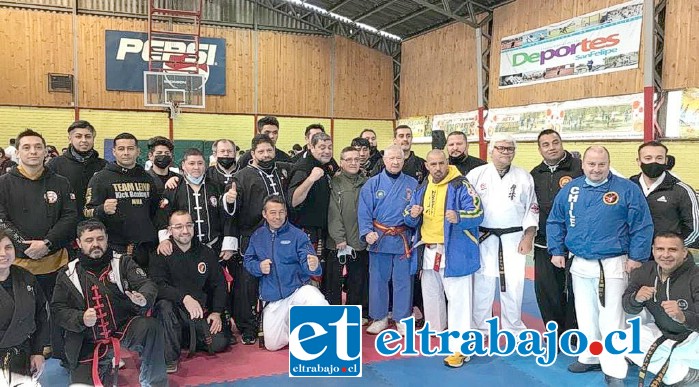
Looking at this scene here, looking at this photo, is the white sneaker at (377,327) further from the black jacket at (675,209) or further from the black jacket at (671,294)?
the black jacket at (675,209)

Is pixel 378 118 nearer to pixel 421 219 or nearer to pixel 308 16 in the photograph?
pixel 308 16

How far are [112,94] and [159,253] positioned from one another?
A: 42.1ft

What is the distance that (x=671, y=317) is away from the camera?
3504 millimetres

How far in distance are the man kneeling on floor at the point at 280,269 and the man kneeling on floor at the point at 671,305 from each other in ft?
8.28

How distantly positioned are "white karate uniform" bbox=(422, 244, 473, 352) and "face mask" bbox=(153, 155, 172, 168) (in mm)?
2631

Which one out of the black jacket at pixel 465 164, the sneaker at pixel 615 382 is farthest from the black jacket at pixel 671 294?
the black jacket at pixel 465 164

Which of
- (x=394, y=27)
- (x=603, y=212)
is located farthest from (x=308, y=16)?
(x=603, y=212)

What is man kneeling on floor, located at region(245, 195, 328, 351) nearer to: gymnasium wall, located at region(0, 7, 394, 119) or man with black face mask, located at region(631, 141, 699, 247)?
man with black face mask, located at region(631, 141, 699, 247)

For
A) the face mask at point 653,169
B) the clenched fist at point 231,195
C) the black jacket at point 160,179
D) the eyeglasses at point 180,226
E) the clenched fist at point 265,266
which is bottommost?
the clenched fist at point 265,266

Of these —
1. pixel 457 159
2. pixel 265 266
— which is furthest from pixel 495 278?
pixel 265 266

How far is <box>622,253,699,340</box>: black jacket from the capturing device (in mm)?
3477

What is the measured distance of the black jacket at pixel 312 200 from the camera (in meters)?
5.21

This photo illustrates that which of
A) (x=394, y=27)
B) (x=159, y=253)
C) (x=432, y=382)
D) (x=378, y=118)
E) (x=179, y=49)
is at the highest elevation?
(x=394, y=27)

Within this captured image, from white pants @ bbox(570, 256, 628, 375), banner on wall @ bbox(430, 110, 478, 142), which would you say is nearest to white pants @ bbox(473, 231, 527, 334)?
white pants @ bbox(570, 256, 628, 375)
